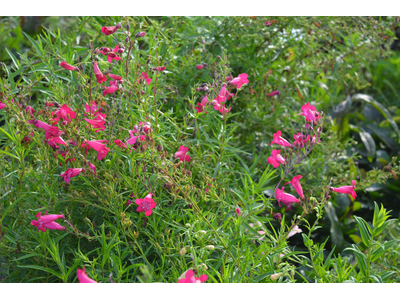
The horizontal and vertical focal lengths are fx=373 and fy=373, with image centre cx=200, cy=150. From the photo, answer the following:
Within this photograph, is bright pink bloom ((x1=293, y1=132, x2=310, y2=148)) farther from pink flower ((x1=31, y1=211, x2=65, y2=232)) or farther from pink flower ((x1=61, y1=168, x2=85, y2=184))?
pink flower ((x1=31, y1=211, x2=65, y2=232))

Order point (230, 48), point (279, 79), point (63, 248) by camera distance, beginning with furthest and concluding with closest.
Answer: point (279, 79) → point (230, 48) → point (63, 248)

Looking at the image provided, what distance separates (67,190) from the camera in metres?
1.47

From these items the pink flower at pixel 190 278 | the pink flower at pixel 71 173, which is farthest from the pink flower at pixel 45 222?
the pink flower at pixel 190 278

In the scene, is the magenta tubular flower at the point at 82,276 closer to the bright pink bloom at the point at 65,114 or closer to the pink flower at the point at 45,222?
the pink flower at the point at 45,222

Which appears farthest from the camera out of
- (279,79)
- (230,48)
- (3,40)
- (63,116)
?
(3,40)

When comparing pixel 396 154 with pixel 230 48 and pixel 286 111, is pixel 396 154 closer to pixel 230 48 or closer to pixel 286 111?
pixel 286 111

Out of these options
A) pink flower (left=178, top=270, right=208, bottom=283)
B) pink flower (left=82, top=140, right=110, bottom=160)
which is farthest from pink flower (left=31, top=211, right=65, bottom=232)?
pink flower (left=178, top=270, right=208, bottom=283)

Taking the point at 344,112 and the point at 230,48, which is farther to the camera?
the point at 344,112

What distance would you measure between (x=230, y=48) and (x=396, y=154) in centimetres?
210

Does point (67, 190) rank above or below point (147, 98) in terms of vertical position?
below

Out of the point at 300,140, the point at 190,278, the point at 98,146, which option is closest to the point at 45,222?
the point at 98,146

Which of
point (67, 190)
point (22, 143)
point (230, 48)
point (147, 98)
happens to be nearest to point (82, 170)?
point (67, 190)

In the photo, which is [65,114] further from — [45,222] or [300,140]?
[300,140]

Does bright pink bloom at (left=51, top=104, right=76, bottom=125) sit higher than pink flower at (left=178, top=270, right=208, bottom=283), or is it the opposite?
bright pink bloom at (left=51, top=104, right=76, bottom=125)
